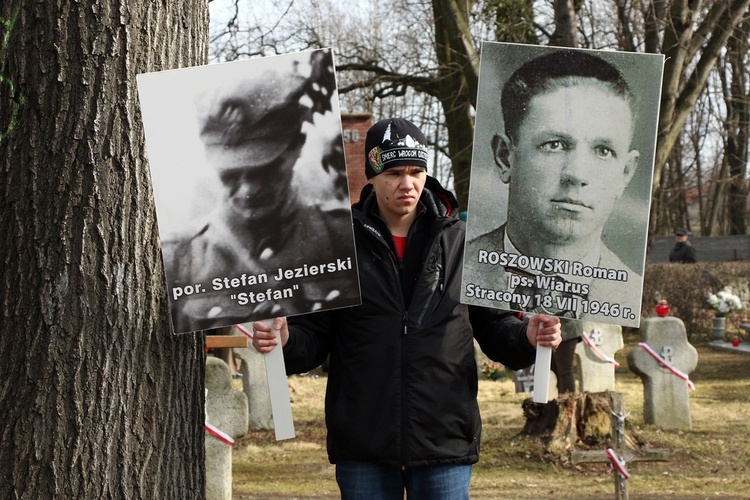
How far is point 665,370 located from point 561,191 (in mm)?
6191

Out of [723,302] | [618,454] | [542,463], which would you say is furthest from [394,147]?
[723,302]

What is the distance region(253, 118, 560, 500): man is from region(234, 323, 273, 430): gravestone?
6.36m

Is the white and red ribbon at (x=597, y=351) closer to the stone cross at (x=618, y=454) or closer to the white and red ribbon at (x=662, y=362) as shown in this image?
the white and red ribbon at (x=662, y=362)

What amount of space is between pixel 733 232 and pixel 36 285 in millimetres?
32793

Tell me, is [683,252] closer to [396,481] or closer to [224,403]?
[224,403]

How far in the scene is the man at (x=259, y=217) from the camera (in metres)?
2.85

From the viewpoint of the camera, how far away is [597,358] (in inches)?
414

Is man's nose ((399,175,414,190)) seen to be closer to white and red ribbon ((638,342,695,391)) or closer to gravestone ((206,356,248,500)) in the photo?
gravestone ((206,356,248,500))

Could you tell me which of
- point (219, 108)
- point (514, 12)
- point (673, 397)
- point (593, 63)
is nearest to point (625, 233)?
point (593, 63)

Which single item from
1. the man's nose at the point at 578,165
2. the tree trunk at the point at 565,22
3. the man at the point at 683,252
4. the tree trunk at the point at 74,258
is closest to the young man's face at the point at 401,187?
the man's nose at the point at 578,165

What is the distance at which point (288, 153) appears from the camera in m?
2.89

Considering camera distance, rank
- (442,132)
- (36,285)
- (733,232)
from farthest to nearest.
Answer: (733,232) < (442,132) < (36,285)

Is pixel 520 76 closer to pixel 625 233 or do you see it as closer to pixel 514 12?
pixel 625 233

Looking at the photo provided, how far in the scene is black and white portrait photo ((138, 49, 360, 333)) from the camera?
2826 millimetres
